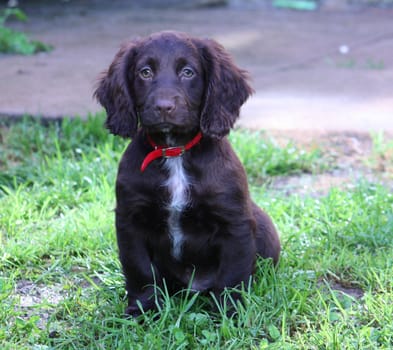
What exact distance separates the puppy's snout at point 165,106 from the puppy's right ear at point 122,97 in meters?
0.29

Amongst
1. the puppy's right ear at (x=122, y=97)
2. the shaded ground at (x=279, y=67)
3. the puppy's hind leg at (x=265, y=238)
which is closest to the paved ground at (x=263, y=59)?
the shaded ground at (x=279, y=67)

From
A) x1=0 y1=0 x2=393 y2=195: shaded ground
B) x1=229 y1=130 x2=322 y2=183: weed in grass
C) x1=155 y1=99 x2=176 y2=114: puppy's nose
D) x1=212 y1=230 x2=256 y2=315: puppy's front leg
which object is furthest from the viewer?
x1=0 y1=0 x2=393 y2=195: shaded ground

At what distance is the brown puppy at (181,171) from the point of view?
2.94 meters

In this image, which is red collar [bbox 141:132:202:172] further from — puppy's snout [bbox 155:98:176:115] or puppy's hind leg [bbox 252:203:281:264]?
puppy's hind leg [bbox 252:203:281:264]

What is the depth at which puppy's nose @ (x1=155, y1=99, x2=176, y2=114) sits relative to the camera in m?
2.74

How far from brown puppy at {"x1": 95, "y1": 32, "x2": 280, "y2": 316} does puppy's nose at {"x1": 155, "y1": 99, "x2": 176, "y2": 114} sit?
0.11 meters

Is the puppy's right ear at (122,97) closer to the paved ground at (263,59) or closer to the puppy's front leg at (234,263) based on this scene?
the puppy's front leg at (234,263)

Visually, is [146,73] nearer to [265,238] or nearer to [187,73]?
[187,73]

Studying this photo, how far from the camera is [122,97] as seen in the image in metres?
3.02

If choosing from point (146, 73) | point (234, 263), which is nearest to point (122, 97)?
point (146, 73)

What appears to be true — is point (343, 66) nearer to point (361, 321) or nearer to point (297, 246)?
point (297, 246)

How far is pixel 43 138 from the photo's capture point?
5.00 m

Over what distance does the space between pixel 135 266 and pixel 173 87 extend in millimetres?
711

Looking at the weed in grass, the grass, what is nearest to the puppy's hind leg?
the grass
